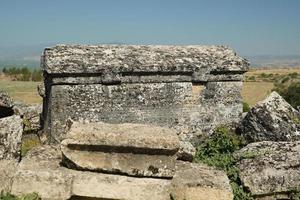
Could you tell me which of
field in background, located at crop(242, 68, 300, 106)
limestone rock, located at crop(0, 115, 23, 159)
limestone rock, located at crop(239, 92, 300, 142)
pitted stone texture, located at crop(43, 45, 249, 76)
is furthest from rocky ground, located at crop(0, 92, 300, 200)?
field in background, located at crop(242, 68, 300, 106)

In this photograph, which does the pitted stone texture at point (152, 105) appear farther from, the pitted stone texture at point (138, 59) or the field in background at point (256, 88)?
the field in background at point (256, 88)

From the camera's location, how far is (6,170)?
5125mm

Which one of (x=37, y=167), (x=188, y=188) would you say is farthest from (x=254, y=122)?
(x=37, y=167)

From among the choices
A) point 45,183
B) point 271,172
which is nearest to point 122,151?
point 45,183

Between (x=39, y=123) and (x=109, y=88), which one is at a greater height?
(x=109, y=88)

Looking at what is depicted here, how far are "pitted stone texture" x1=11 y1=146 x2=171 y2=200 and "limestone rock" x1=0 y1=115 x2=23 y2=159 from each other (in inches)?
11.9

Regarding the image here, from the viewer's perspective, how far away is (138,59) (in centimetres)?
1002

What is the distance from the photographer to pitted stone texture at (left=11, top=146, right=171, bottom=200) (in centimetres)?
499

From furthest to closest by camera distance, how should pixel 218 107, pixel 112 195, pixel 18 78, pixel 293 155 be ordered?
pixel 18 78, pixel 218 107, pixel 293 155, pixel 112 195

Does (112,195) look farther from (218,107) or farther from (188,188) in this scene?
(218,107)

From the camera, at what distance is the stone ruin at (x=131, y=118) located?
5035mm

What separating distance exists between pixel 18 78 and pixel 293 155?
39.6 meters

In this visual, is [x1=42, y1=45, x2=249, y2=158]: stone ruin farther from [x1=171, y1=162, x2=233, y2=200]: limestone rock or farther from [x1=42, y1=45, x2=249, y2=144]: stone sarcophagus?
[x1=171, y1=162, x2=233, y2=200]: limestone rock

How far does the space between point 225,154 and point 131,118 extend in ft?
9.23
